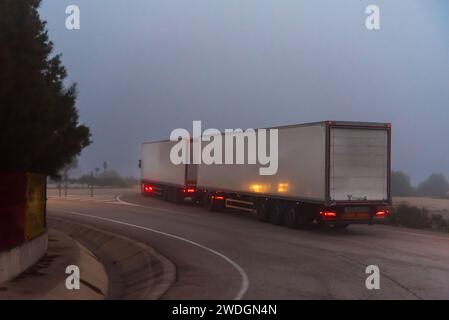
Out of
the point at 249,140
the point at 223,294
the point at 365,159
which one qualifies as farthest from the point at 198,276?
the point at 249,140

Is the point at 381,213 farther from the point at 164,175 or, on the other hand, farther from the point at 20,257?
the point at 164,175

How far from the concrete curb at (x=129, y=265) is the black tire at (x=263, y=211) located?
21.0ft

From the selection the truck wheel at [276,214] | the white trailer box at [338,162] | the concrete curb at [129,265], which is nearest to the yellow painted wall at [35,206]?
the concrete curb at [129,265]

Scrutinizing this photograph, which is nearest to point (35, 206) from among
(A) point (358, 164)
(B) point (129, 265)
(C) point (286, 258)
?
(B) point (129, 265)

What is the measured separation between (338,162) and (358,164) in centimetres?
81

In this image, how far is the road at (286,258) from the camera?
10.9 meters

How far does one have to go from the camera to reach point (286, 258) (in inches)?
583

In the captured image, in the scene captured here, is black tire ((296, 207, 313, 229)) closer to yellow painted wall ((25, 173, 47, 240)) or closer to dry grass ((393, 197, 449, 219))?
yellow painted wall ((25, 173, 47, 240))

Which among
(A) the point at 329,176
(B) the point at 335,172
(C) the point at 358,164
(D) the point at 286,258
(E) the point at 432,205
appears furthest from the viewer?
(E) the point at 432,205

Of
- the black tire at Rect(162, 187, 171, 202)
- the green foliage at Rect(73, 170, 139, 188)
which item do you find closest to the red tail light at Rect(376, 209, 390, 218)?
the black tire at Rect(162, 187, 171, 202)

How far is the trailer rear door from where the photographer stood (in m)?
20.0

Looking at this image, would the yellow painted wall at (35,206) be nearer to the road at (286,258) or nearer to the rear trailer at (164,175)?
the road at (286,258)
